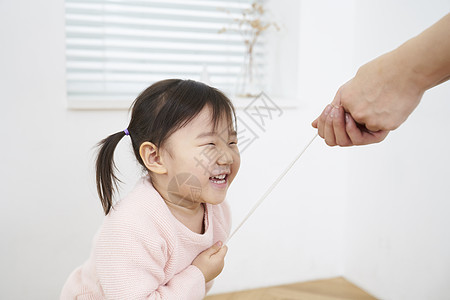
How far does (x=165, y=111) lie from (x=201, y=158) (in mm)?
138

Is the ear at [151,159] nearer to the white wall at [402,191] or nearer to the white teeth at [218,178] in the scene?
the white teeth at [218,178]

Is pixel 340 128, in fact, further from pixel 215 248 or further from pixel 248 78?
pixel 248 78

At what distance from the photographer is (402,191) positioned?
1.61m

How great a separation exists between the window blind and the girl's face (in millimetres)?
809

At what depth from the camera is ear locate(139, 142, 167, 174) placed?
100 cm

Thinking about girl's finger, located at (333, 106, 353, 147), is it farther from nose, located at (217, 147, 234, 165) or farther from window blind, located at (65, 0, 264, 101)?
window blind, located at (65, 0, 264, 101)

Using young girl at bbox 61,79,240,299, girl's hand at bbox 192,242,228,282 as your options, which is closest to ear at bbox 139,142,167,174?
young girl at bbox 61,79,240,299

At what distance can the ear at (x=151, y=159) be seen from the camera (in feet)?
Answer: 3.28

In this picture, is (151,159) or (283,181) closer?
(151,159)

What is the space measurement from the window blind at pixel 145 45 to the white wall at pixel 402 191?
0.62 metres

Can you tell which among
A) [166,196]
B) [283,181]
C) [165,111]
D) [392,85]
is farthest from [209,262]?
[283,181]

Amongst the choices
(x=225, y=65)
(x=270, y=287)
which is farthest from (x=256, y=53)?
(x=270, y=287)

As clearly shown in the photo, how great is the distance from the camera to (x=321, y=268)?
6.55 ft

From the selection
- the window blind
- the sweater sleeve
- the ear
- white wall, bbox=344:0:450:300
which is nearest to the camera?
the sweater sleeve
